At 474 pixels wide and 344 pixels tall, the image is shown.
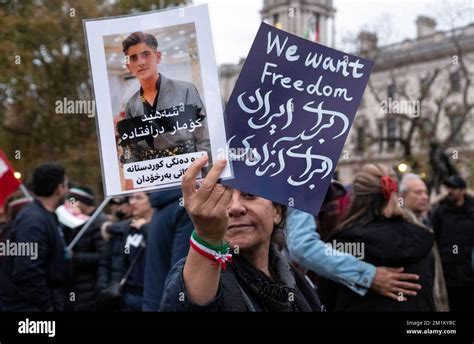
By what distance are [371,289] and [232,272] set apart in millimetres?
1701

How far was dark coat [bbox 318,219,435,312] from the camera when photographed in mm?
3736

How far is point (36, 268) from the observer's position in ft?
15.1

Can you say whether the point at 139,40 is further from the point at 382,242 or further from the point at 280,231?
the point at 382,242

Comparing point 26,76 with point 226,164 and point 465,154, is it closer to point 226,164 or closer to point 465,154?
point 226,164

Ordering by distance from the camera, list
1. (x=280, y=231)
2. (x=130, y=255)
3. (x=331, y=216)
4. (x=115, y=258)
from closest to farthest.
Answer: (x=280, y=231) → (x=331, y=216) → (x=130, y=255) → (x=115, y=258)

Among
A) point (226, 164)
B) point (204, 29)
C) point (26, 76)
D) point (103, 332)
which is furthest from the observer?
point (26, 76)

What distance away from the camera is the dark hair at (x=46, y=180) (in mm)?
5012

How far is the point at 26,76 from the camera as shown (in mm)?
13422

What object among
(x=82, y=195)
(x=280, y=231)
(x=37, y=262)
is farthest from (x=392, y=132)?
(x=280, y=231)

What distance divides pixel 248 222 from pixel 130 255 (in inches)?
116

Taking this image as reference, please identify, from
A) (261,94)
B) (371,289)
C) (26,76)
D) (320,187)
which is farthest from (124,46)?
(26,76)

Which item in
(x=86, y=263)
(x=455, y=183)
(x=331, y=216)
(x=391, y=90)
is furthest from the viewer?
(x=391, y=90)

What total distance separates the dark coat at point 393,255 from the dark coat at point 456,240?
8.33 ft

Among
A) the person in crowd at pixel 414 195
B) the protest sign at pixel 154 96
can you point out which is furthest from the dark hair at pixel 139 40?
the person in crowd at pixel 414 195
